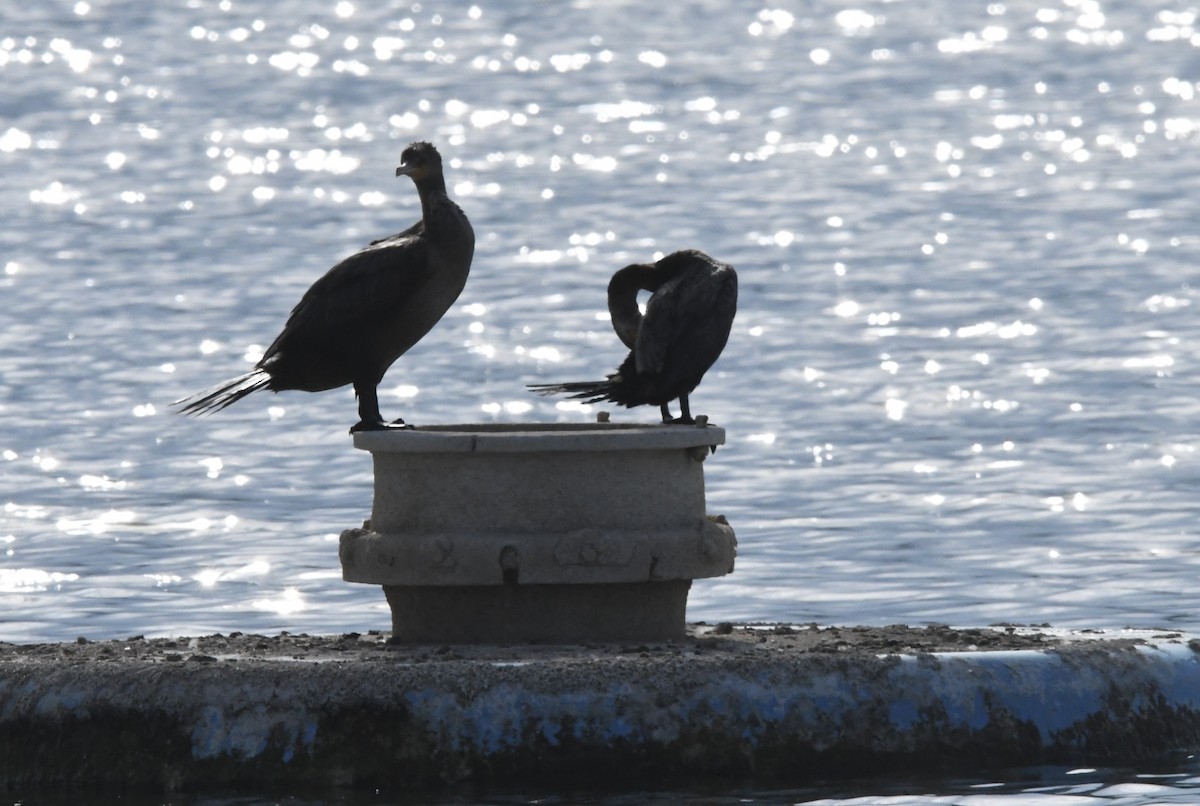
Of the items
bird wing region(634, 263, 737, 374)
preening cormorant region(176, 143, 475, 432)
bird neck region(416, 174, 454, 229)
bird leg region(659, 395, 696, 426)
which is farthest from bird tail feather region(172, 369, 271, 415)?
bird leg region(659, 395, 696, 426)

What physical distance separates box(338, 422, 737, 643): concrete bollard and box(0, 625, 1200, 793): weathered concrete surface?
320 mm

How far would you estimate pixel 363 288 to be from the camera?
12117 mm

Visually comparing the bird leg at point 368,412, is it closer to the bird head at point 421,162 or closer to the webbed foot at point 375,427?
the webbed foot at point 375,427

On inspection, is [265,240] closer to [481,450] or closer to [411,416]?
[411,416]

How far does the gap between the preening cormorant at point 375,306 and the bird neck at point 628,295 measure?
0.99 meters

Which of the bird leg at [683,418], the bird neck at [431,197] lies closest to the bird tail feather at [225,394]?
the bird neck at [431,197]

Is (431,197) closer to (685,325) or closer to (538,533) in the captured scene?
(685,325)

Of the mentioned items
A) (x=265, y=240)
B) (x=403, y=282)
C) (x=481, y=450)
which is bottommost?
(x=481, y=450)

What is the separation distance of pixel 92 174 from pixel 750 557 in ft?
102

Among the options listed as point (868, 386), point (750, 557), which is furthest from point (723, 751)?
point (868, 386)

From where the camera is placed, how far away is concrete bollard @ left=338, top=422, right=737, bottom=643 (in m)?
11.7

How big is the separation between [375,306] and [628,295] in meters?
1.42

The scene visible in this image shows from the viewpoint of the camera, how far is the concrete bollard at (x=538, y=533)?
11664mm

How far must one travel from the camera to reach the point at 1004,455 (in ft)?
85.9
